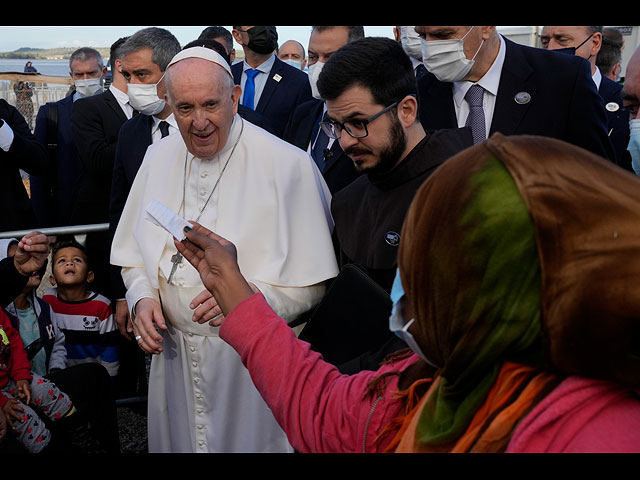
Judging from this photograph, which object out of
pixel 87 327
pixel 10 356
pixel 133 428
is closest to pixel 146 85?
pixel 87 327

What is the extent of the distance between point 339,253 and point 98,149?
2.45 metres

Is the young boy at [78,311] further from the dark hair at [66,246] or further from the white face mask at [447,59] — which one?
the white face mask at [447,59]

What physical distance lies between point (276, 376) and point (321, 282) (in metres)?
1.50

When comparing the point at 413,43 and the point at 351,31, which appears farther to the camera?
the point at 413,43

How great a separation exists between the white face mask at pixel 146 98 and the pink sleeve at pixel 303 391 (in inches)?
111

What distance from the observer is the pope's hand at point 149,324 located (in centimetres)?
286

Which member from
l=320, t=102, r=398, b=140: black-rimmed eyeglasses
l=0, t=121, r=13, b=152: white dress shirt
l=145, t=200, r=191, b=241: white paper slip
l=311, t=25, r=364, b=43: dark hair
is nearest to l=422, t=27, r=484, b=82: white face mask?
l=320, t=102, r=398, b=140: black-rimmed eyeglasses

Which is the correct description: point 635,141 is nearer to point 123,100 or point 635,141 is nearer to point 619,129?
point 619,129

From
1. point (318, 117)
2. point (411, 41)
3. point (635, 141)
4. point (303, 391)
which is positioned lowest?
point (303, 391)

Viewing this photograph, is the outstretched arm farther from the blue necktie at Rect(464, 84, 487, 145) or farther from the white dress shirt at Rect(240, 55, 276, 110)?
the white dress shirt at Rect(240, 55, 276, 110)

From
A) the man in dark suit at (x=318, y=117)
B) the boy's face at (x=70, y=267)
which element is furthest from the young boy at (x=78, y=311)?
the man in dark suit at (x=318, y=117)

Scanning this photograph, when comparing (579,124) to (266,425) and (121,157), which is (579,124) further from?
(121,157)

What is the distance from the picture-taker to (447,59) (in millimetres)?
3406

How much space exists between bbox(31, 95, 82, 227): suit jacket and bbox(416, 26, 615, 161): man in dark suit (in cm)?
336
